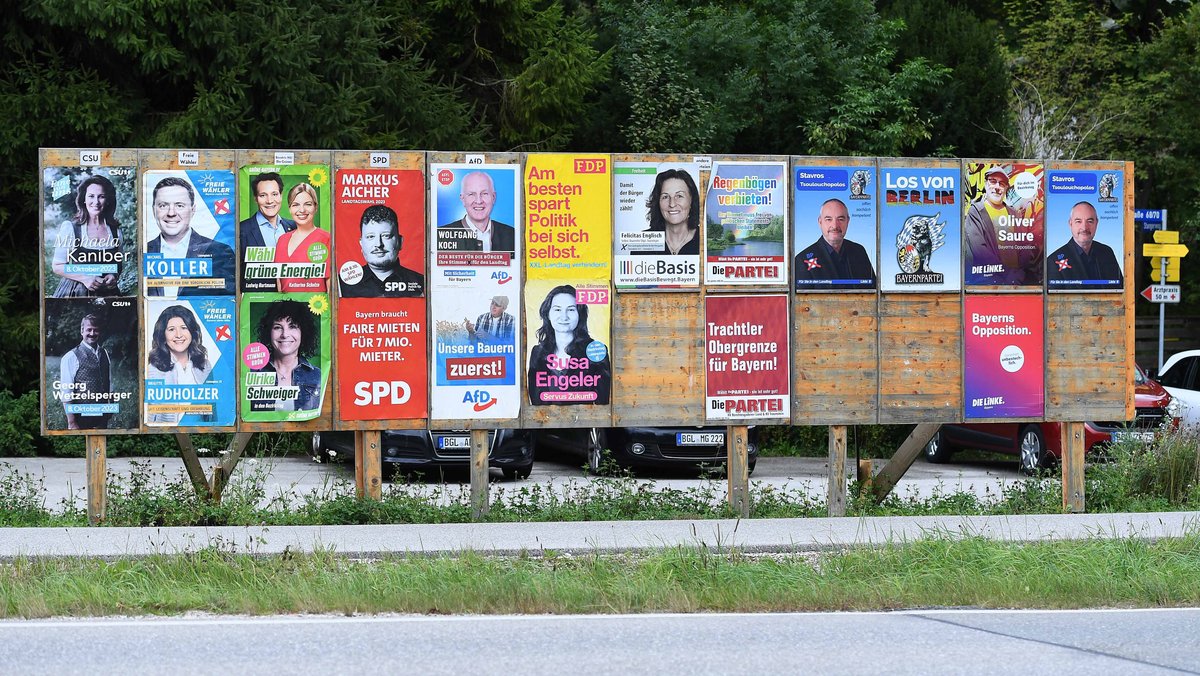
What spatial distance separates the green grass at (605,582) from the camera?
8.79m

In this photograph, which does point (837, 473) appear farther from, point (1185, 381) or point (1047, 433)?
point (1185, 381)

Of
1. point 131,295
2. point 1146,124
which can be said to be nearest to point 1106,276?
point 131,295

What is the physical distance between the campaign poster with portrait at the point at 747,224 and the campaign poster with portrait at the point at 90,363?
17.3ft

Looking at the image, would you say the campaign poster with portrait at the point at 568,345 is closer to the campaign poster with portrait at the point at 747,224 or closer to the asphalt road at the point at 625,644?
the campaign poster with portrait at the point at 747,224

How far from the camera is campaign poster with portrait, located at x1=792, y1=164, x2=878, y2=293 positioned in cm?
1285

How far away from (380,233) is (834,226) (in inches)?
168

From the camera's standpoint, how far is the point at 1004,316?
13305mm

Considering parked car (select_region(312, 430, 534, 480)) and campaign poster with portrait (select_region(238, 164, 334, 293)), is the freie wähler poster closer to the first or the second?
campaign poster with portrait (select_region(238, 164, 334, 293))

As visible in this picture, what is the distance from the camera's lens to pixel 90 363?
11.9m

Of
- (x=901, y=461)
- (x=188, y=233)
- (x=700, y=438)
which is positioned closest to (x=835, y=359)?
(x=901, y=461)

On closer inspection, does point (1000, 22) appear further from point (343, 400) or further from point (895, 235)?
point (343, 400)

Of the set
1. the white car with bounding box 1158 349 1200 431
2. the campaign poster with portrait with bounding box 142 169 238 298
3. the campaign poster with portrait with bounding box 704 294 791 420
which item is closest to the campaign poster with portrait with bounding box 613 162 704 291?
the campaign poster with portrait with bounding box 704 294 791 420

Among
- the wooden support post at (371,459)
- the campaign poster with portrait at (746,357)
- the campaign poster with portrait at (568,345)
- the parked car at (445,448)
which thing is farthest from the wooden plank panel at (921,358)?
the parked car at (445,448)

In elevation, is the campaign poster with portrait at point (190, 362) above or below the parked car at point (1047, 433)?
above
